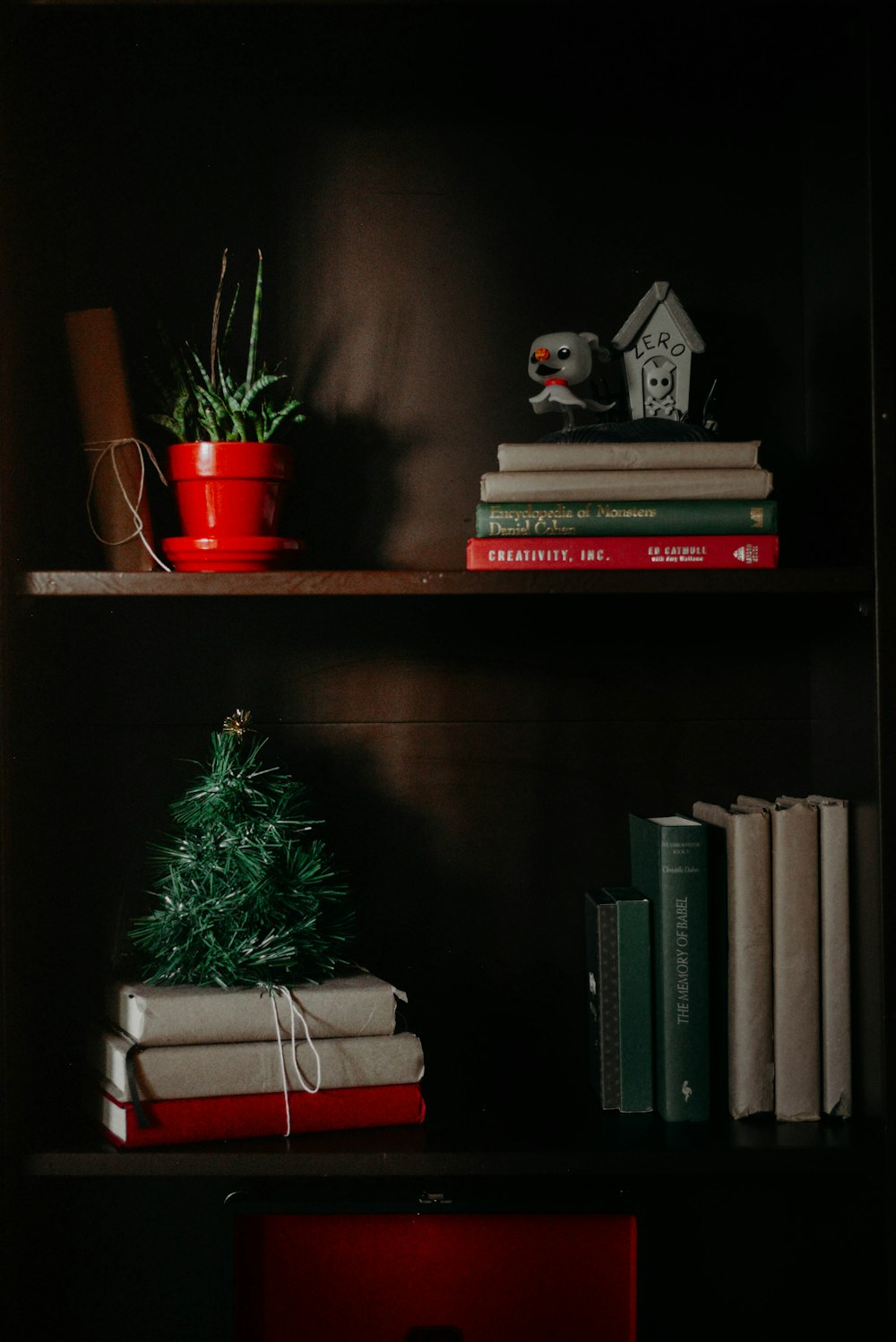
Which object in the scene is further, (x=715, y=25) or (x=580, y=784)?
(x=580, y=784)

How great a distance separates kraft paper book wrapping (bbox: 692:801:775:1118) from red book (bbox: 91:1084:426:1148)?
12.1 inches

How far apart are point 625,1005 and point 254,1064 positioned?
356 millimetres

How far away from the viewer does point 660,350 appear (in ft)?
4.06

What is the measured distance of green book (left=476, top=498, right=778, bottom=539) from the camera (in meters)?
1.10

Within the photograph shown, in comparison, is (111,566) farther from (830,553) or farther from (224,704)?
(830,553)

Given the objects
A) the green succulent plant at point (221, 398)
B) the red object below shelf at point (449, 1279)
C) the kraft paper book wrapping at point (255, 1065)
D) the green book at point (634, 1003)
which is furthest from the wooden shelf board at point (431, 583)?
the red object below shelf at point (449, 1279)

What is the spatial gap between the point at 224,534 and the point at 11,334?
263 mm

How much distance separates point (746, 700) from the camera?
53.4 inches

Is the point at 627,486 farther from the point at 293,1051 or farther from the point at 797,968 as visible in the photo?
the point at 293,1051

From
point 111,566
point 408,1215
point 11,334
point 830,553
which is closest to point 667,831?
point 830,553

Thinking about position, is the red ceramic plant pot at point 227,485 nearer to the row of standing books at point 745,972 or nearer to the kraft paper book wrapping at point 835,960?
the row of standing books at point 745,972

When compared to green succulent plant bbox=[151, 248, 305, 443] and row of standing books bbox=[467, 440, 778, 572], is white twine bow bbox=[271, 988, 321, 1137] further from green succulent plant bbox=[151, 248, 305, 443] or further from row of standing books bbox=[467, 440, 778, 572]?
green succulent plant bbox=[151, 248, 305, 443]

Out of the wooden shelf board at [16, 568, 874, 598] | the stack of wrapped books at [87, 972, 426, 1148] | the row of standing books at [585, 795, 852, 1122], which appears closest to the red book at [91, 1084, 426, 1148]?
the stack of wrapped books at [87, 972, 426, 1148]

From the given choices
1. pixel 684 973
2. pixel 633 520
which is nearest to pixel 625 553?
pixel 633 520
